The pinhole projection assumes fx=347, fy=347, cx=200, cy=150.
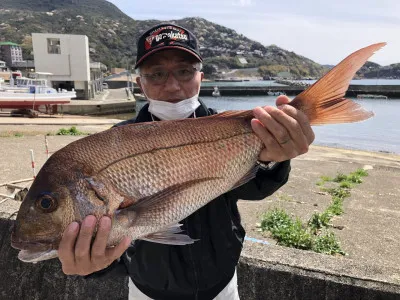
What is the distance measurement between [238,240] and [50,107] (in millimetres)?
33812

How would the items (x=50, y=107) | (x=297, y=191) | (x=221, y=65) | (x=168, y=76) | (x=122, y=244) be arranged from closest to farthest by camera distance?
(x=122, y=244) < (x=168, y=76) < (x=297, y=191) < (x=50, y=107) < (x=221, y=65)

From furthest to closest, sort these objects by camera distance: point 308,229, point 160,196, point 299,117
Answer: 1. point 308,229
2. point 299,117
3. point 160,196

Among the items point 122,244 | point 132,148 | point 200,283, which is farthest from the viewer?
point 200,283

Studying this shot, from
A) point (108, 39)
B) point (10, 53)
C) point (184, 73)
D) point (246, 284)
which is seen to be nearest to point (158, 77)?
Answer: point (184, 73)

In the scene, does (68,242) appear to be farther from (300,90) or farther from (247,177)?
(300,90)

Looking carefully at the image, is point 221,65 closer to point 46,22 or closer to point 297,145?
point 46,22

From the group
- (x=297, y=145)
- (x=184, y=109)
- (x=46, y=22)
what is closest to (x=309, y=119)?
(x=297, y=145)

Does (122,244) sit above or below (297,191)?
above

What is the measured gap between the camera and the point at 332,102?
1.94m

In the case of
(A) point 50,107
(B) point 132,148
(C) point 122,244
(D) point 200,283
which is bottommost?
(A) point 50,107

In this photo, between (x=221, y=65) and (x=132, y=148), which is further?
(x=221, y=65)

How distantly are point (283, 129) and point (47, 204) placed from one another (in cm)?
129

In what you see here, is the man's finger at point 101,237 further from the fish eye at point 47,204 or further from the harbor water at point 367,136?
the harbor water at point 367,136

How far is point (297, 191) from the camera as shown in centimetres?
905
